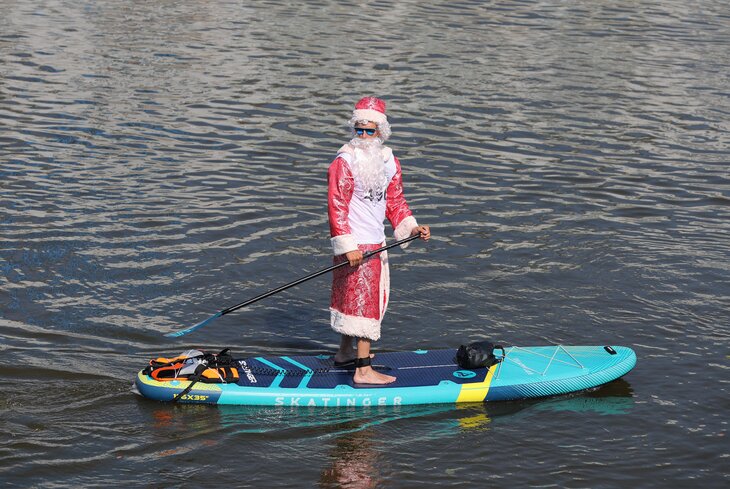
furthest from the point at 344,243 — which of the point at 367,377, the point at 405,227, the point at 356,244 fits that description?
the point at 367,377

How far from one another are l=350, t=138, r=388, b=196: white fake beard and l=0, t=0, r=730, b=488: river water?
5.63 ft

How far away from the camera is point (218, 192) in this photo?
13602mm

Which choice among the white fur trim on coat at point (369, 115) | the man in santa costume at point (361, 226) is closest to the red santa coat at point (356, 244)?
the man in santa costume at point (361, 226)

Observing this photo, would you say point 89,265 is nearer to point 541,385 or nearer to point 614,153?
point 541,385

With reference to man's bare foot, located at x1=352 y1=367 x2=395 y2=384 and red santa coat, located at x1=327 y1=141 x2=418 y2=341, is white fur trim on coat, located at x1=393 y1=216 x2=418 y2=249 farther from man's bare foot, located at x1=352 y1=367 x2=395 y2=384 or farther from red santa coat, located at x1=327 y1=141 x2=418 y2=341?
man's bare foot, located at x1=352 y1=367 x2=395 y2=384

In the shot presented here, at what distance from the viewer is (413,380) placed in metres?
8.27

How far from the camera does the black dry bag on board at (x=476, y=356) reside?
330 inches

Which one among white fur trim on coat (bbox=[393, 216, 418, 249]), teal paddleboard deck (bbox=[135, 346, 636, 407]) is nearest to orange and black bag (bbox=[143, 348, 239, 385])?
teal paddleboard deck (bbox=[135, 346, 636, 407])

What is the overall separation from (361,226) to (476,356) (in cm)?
142

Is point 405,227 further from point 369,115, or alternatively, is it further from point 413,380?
point 413,380

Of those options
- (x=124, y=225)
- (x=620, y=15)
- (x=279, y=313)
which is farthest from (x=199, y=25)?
(x=279, y=313)

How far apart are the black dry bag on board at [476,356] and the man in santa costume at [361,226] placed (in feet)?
2.15

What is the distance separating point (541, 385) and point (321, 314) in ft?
8.71

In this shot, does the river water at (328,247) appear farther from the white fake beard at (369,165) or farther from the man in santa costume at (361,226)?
the white fake beard at (369,165)
